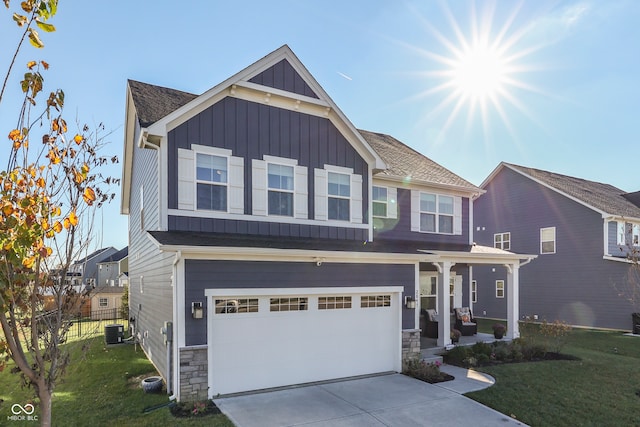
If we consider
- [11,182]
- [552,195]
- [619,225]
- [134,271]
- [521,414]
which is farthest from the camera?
[552,195]

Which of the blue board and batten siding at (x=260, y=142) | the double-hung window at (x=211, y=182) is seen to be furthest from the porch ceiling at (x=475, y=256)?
the double-hung window at (x=211, y=182)

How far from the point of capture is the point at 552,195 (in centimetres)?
2095

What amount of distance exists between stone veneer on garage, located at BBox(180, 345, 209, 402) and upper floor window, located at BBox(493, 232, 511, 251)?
20.4 metres

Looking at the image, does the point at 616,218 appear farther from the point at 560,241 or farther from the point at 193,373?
the point at 193,373

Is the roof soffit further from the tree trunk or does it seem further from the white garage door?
the tree trunk

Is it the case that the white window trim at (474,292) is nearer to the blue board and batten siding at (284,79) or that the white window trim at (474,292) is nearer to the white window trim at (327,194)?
the white window trim at (327,194)

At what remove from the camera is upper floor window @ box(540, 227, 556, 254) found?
20750 mm

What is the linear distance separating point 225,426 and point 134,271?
10971 millimetres

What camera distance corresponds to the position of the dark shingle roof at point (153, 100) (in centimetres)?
996

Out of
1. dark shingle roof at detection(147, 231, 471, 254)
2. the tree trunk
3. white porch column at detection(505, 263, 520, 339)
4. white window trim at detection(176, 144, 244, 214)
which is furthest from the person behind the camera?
white porch column at detection(505, 263, 520, 339)

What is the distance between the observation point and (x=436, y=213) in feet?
45.2

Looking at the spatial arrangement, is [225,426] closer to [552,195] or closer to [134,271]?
[134,271]

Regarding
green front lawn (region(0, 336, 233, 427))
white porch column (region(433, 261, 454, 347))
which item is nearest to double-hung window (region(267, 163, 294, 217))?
green front lawn (region(0, 336, 233, 427))

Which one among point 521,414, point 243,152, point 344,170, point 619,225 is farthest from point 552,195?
point 243,152
